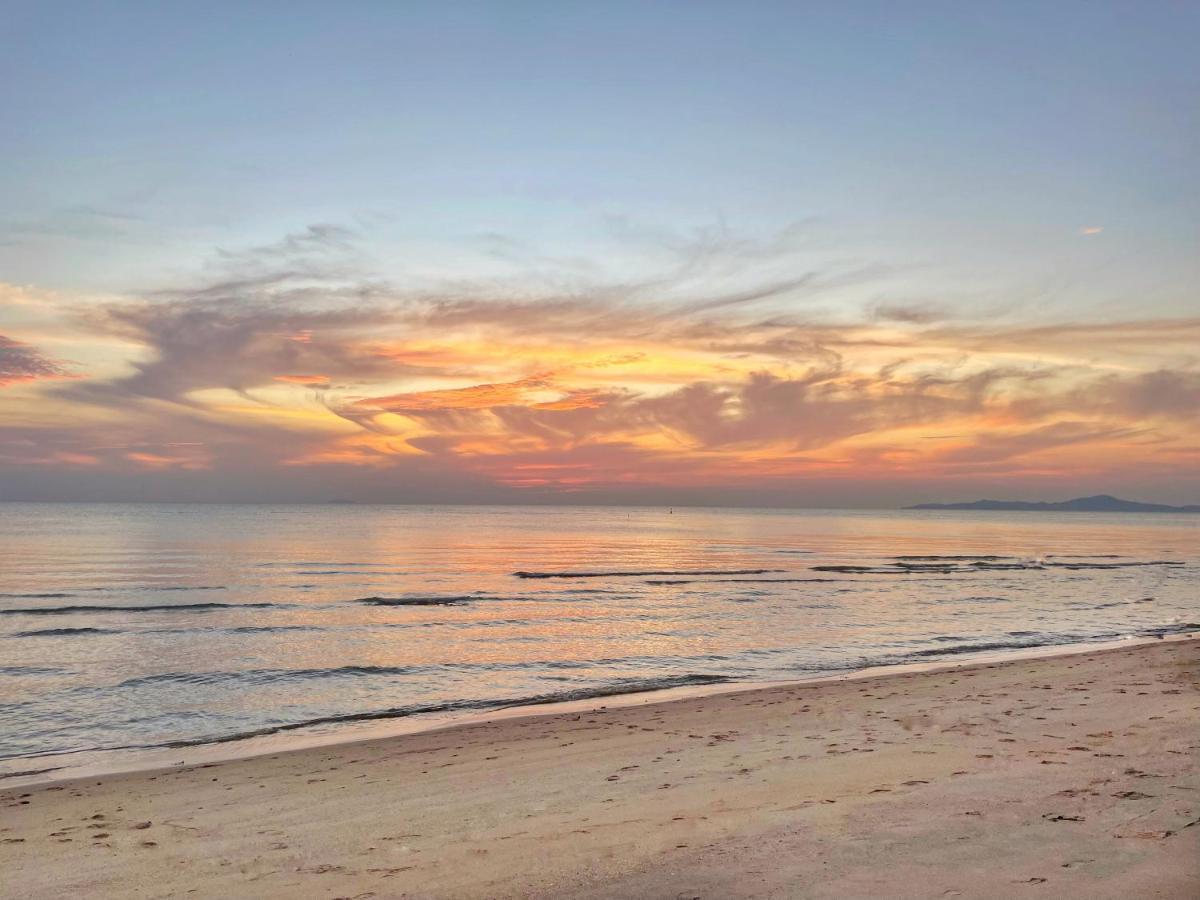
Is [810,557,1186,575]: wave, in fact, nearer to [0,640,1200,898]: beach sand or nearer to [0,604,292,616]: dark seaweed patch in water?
[0,604,292,616]: dark seaweed patch in water

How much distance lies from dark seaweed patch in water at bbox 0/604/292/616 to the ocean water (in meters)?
0.22

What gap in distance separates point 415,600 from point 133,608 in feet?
40.5

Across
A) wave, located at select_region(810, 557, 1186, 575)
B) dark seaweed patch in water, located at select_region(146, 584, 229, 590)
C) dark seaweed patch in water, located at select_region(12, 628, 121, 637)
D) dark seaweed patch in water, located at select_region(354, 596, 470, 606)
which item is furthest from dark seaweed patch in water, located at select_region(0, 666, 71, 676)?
wave, located at select_region(810, 557, 1186, 575)

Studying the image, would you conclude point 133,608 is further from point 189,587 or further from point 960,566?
point 960,566

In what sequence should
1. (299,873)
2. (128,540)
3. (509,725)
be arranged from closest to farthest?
(299,873)
(509,725)
(128,540)

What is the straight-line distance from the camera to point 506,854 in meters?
8.19

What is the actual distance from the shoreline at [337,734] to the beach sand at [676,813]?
0.89m

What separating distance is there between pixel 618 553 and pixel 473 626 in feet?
178

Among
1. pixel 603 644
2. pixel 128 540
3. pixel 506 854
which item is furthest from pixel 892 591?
pixel 128 540

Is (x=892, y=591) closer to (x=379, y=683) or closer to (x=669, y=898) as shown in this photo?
(x=379, y=683)

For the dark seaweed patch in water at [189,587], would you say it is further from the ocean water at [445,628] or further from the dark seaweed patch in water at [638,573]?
the dark seaweed patch in water at [638,573]

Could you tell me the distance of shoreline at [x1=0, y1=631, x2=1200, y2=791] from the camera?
14023 millimetres

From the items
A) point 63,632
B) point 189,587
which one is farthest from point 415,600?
point 63,632

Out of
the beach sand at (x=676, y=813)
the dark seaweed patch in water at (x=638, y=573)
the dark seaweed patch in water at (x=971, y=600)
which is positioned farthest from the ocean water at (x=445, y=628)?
the beach sand at (x=676, y=813)
